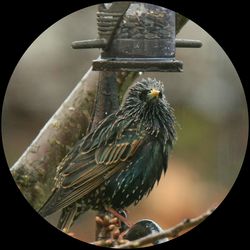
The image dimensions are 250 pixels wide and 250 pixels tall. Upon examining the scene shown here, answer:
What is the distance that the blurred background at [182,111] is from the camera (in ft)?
19.4

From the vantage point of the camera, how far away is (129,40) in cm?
596

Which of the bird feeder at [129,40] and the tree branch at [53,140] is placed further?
the tree branch at [53,140]

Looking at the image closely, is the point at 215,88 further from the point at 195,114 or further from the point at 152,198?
the point at 152,198

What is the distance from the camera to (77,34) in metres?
5.98

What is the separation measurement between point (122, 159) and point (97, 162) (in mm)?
157

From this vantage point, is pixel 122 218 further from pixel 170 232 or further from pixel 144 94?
pixel 144 94

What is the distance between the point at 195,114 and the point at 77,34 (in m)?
0.91

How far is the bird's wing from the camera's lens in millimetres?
5820

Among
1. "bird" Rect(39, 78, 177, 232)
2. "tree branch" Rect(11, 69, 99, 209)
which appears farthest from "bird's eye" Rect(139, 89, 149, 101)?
"tree branch" Rect(11, 69, 99, 209)

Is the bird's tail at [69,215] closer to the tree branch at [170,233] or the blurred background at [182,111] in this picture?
the blurred background at [182,111]

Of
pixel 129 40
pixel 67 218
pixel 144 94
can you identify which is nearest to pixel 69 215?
pixel 67 218

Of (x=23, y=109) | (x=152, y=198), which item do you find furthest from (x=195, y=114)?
(x=23, y=109)

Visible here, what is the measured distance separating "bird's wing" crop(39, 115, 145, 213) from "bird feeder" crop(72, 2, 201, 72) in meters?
0.43

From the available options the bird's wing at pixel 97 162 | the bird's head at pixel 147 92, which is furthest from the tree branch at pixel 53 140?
the bird's head at pixel 147 92
